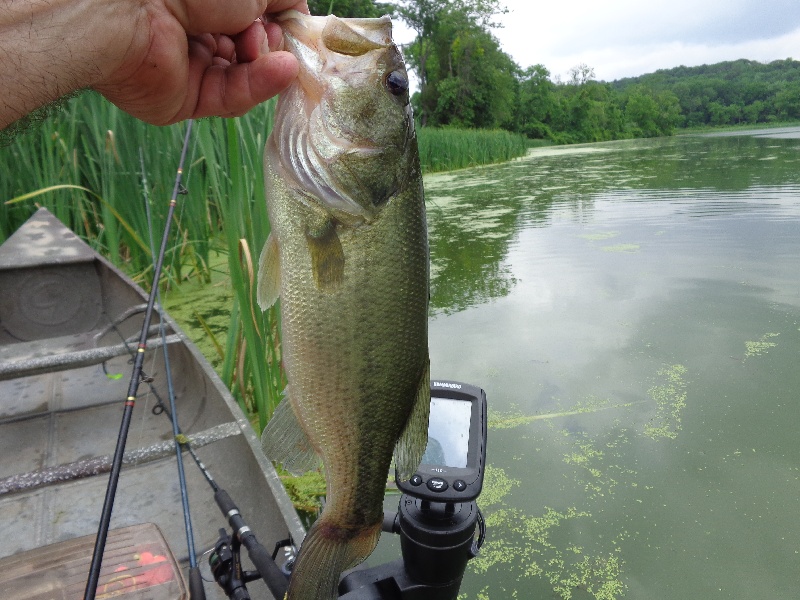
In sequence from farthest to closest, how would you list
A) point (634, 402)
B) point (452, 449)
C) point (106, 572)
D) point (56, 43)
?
point (634, 402), point (106, 572), point (452, 449), point (56, 43)

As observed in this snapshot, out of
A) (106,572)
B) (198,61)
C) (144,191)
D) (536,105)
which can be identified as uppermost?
(536,105)

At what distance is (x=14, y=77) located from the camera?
3.24 ft

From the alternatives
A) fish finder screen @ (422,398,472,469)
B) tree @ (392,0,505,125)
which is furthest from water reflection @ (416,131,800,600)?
tree @ (392,0,505,125)

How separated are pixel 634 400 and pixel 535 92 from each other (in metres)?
51.6

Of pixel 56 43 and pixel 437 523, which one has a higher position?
pixel 56 43

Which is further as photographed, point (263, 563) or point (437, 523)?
point (263, 563)

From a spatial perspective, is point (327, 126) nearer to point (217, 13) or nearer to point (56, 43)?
point (217, 13)

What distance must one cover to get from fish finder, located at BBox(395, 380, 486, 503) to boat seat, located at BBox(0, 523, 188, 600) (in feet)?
2.58

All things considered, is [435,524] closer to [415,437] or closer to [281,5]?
[415,437]

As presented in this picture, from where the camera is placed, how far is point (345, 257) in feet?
3.55

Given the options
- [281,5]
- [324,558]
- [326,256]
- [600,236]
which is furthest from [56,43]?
[600,236]

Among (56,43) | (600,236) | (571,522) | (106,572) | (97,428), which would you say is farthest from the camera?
(600,236)

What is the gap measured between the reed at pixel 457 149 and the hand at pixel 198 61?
41.8ft

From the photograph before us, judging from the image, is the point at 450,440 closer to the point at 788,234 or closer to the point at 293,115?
the point at 293,115
